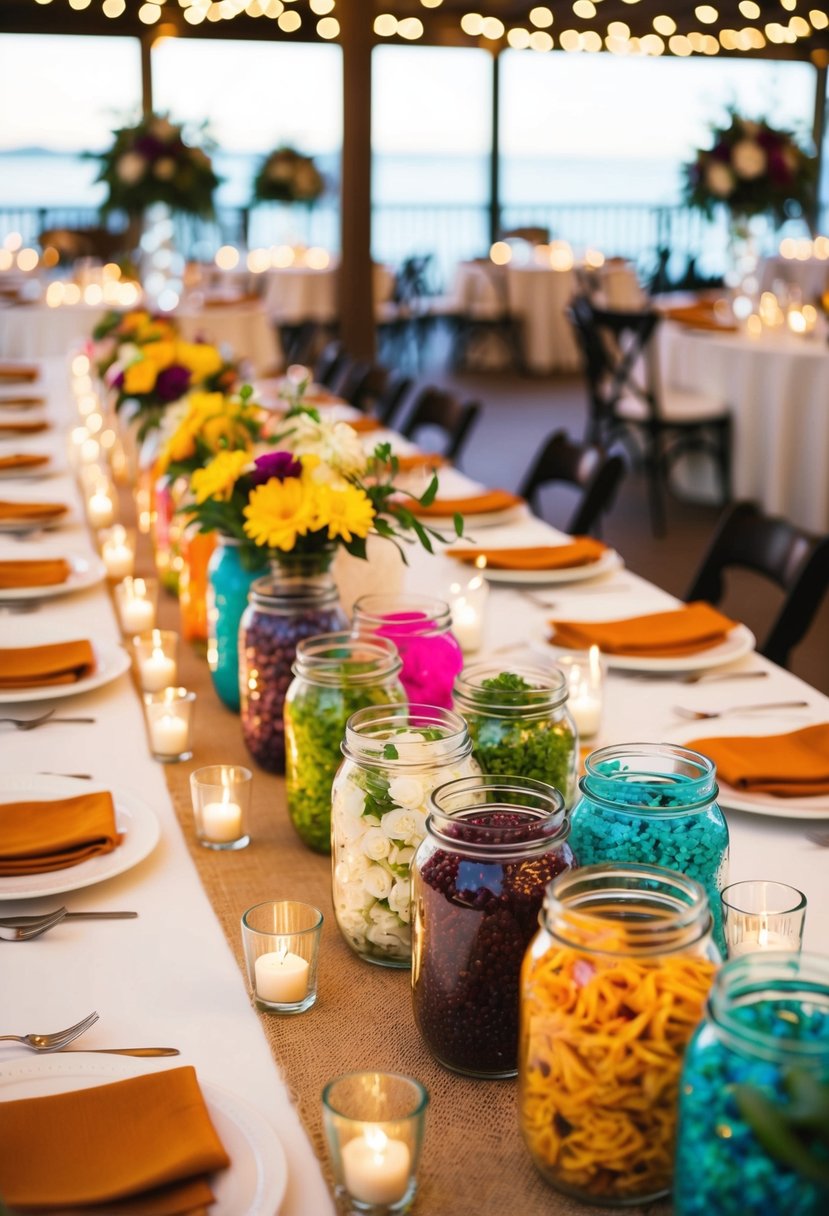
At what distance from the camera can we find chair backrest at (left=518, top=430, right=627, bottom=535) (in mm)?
3164

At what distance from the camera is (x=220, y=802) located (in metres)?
1.38

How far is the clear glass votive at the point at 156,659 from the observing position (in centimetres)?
182

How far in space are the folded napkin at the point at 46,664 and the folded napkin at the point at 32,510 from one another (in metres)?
0.90

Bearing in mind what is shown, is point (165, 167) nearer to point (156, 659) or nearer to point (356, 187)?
point (356, 187)

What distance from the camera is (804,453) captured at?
18.6 ft

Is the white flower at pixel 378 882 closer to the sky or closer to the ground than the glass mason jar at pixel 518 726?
closer to the ground

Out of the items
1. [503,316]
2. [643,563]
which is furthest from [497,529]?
[503,316]

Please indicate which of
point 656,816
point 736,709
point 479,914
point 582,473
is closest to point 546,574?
point 736,709

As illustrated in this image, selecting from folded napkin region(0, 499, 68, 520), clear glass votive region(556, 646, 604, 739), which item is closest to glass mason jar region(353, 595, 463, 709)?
clear glass votive region(556, 646, 604, 739)

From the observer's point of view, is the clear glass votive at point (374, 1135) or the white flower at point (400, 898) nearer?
the clear glass votive at point (374, 1135)

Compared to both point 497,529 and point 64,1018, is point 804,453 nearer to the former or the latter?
point 497,529

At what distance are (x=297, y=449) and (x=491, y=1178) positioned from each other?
1.03 metres

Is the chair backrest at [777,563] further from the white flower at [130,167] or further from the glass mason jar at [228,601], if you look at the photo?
the white flower at [130,167]

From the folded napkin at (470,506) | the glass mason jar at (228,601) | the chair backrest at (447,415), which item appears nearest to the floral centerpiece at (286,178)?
the chair backrest at (447,415)
